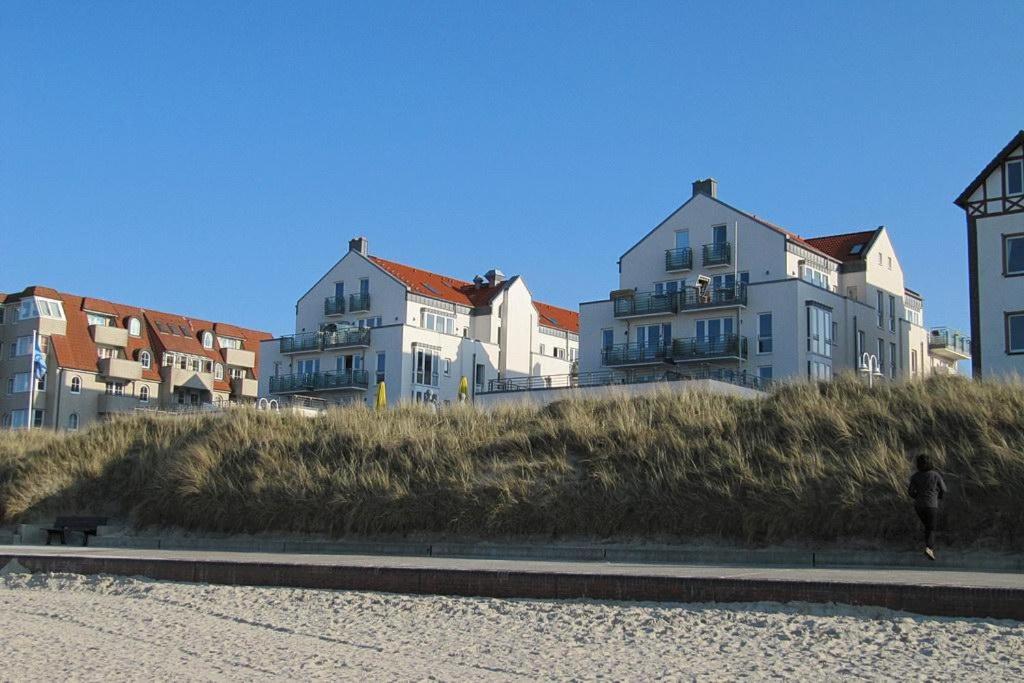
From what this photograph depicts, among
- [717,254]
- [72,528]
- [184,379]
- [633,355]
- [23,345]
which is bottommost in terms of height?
[72,528]

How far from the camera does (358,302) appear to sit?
205ft

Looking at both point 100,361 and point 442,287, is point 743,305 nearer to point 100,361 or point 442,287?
point 442,287

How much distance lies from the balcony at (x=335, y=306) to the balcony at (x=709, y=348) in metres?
20.7

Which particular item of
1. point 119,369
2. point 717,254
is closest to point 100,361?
point 119,369

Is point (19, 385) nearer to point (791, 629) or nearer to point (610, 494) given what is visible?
point (610, 494)

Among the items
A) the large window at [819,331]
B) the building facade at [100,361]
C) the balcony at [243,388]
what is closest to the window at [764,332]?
the large window at [819,331]

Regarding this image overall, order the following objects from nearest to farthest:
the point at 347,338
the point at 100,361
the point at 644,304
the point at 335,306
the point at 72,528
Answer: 1. the point at 72,528
2. the point at 644,304
3. the point at 347,338
4. the point at 335,306
5. the point at 100,361

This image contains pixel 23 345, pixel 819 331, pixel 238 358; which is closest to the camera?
pixel 819 331

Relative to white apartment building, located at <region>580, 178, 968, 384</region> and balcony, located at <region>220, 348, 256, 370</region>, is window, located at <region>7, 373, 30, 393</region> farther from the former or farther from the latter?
white apartment building, located at <region>580, 178, 968, 384</region>

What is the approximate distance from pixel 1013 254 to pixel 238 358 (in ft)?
177

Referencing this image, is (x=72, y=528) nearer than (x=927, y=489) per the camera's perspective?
No

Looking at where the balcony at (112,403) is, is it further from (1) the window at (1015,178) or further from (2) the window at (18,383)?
(1) the window at (1015,178)

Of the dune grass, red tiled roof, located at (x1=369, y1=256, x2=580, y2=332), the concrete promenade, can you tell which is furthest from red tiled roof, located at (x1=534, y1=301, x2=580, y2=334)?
the concrete promenade

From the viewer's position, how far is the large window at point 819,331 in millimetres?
48156
